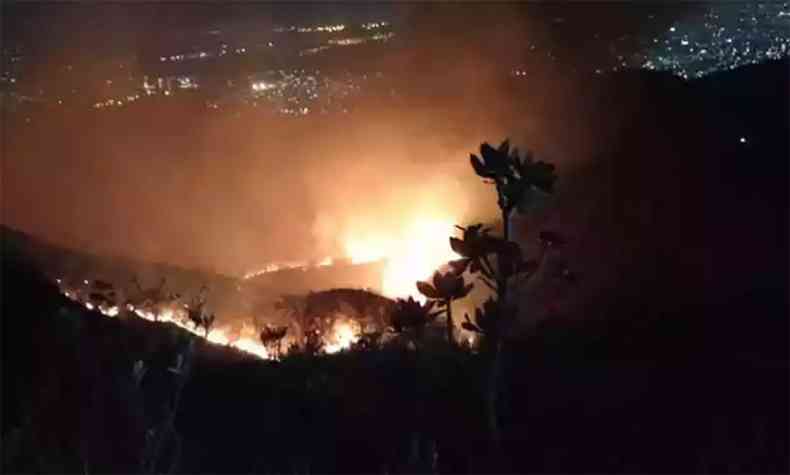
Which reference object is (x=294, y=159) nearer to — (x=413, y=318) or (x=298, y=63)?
(x=298, y=63)

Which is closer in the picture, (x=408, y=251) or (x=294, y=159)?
(x=408, y=251)

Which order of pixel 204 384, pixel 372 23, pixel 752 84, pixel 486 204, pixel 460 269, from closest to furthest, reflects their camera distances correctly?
pixel 460 269 < pixel 204 384 < pixel 752 84 < pixel 486 204 < pixel 372 23

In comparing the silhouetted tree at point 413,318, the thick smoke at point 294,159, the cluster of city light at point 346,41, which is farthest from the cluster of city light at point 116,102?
the silhouetted tree at point 413,318

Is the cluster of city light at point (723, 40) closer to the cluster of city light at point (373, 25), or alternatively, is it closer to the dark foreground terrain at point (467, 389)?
the cluster of city light at point (373, 25)

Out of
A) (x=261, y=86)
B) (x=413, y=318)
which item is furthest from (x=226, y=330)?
(x=261, y=86)

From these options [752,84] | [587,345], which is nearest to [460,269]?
[587,345]

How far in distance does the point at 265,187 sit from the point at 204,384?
28.3 feet

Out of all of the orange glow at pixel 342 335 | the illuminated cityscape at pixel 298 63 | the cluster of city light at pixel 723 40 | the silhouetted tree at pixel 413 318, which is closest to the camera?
the silhouetted tree at pixel 413 318

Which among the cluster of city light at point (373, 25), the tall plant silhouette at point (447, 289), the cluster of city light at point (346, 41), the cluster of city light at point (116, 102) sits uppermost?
the cluster of city light at point (373, 25)

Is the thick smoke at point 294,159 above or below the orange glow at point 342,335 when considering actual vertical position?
above

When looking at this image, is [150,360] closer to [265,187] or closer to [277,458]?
[277,458]

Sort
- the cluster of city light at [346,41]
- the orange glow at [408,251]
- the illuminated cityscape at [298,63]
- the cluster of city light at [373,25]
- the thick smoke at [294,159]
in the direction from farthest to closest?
the cluster of city light at [373,25], the cluster of city light at [346,41], the illuminated cityscape at [298,63], the thick smoke at [294,159], the orange glow at [408,251]

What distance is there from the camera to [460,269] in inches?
209

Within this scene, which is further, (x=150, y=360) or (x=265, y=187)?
(x=265, y=187)
